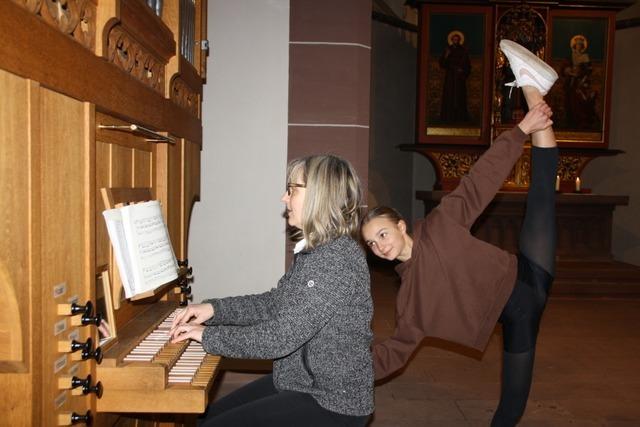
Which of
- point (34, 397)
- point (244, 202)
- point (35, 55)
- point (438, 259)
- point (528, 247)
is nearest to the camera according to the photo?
point (35, 55)

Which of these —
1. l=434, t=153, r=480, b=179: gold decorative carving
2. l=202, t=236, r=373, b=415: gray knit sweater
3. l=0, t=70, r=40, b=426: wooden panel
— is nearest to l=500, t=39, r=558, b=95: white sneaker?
l=202, t=236, r=373, b=415: gray knit sweater

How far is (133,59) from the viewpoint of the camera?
7.06 feet

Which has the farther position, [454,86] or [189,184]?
[454,86]

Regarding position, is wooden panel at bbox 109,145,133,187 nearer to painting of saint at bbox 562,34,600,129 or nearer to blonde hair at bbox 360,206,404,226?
blonde hair at bbox 360,206,404,226

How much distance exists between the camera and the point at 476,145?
8844mm

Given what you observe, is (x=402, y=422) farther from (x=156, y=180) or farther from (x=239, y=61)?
(x=239, y=61)

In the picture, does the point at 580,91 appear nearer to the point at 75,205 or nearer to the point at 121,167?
the point at 121,167

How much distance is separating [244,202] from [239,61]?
851 mm

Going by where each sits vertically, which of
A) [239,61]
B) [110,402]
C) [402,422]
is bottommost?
[402,422]

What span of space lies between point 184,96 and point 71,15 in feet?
5.04

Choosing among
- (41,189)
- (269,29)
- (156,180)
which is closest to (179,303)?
(156,180)

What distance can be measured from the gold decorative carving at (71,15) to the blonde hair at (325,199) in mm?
708

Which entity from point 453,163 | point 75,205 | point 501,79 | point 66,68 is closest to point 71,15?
point 66,68

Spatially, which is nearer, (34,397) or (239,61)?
(34,397)
